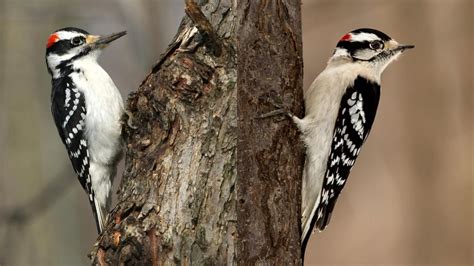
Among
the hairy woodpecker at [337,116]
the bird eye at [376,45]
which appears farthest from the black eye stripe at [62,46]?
the bird eye at [376,45]

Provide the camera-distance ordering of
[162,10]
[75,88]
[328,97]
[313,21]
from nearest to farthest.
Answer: [328,97] → [75,88] → [162,10] → [313,21]

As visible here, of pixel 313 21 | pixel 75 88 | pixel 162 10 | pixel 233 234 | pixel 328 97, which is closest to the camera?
pixel 233 234

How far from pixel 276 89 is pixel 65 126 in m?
1.80

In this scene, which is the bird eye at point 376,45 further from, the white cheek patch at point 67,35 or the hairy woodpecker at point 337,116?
the white cheek patch at point 67,35

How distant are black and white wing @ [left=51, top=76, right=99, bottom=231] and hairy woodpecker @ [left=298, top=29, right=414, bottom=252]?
151 cm

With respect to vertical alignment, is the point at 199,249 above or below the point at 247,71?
below

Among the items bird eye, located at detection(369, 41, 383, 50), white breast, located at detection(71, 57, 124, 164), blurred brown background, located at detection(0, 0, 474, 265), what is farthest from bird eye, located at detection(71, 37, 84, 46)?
bird eye, located at detection(369, 41, 383, 50)

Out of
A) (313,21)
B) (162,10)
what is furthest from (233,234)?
(313,21)

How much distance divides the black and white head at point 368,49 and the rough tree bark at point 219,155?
0.97 m

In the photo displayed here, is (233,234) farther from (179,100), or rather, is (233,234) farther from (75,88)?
(75,88)

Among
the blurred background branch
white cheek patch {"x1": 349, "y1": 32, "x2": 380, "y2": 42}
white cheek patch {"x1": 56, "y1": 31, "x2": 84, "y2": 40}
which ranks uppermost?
white cheek patch {"x1": 56, "y1": 31, "x2": 84, "y2": 40}

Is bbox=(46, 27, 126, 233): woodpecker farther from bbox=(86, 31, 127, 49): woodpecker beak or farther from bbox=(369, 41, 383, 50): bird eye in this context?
bbox=(369, 41, 383, 50): bird eye

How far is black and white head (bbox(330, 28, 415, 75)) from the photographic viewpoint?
509 centimetres

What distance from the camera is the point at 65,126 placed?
530cm
